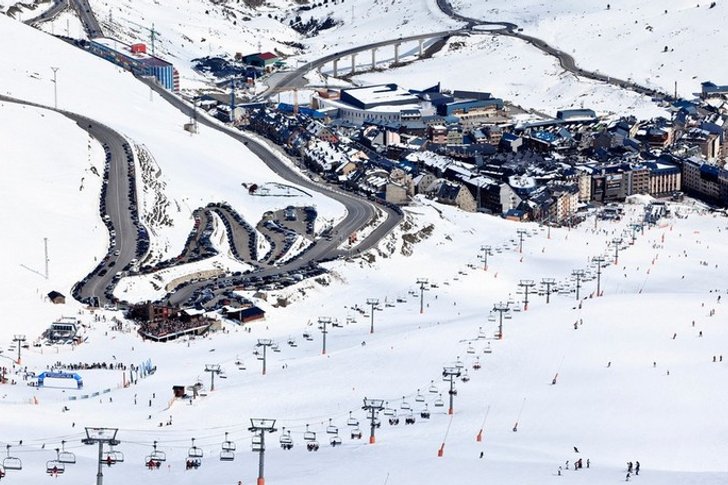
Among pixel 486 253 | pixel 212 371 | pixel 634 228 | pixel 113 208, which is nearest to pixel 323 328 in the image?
pixel 212 371

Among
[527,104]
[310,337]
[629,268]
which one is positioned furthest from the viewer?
[527,104]

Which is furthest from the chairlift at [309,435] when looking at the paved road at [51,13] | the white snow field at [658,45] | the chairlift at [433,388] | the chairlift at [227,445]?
the white snow field at [658,45]

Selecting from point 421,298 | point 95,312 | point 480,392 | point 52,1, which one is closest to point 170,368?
point 95,312

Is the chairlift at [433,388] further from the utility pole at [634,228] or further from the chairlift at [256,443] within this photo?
the utility pole at [634,228]

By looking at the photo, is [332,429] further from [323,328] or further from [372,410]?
[323,328]

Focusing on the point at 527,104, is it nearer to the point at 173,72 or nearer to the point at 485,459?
the point at 173,72

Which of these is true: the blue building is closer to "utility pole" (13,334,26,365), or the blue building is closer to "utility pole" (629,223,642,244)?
"utility pole" (629,223,642,244)
